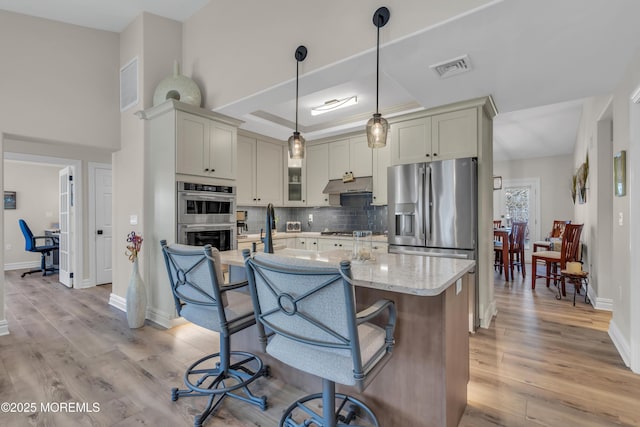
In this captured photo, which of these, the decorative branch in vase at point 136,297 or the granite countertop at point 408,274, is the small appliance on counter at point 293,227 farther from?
the granite countertop at point 408,274

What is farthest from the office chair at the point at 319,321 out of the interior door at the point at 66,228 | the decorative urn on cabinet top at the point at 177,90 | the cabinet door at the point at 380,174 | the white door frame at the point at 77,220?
the interior door at the point at 66,228

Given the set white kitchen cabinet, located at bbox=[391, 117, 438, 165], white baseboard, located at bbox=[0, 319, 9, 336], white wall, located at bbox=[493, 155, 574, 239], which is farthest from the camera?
white wall, located at bbox=[493, 155, 574, 239]

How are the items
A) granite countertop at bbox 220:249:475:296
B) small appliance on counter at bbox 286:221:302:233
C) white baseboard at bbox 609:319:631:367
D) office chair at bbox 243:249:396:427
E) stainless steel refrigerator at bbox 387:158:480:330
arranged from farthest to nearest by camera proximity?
small appliance on counter at bbox 286:221:302:233, stainless steel refrigerator at bbox 387:158:480:330, white baseboard at bbox 609:319:631:367, granite countertop at bbox 220:249:475:296, office chair at bbox 243:249:396:427

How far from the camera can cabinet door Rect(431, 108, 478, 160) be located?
3221 millimetres

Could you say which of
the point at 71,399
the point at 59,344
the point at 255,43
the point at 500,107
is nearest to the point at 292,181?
the point at 255,43

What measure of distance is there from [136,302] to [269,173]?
8.88 feet

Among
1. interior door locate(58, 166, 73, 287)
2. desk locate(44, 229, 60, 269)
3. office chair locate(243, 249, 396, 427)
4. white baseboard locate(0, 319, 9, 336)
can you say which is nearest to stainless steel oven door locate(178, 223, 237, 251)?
white baseboard locate(0, 319, 9, 336)

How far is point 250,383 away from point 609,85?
3999 mm

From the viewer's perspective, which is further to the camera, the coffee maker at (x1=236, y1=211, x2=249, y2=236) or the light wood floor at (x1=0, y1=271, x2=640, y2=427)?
the coffee maker at (x1=236, y1=211, x2=249, y2=236)

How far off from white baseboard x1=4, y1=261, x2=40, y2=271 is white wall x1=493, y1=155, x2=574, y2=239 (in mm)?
11843

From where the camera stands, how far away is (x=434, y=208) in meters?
3.41

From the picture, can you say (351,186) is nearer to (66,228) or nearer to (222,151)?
(222,151)

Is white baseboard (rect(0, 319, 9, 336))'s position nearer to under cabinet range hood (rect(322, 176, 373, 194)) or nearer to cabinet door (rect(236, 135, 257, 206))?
cabinet door (rect(236, 135, 257, 206))

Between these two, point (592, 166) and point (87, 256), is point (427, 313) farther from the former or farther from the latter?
point (87, 256)
